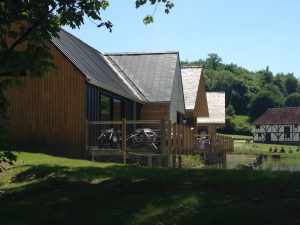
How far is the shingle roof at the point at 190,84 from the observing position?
3706 centimetres

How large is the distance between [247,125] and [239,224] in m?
110

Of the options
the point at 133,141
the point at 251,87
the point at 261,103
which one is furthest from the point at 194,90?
the point at 251,87

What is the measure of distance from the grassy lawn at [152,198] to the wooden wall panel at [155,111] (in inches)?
635

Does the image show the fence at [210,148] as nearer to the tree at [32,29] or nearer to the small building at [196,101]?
the small building at [196,101]

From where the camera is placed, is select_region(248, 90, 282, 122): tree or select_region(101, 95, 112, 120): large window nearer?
select_region(101, 95, 112, 120): large window

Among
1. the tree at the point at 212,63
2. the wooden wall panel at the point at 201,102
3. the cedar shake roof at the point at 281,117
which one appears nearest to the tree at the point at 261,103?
the cedar shake roof at the point at 281,117

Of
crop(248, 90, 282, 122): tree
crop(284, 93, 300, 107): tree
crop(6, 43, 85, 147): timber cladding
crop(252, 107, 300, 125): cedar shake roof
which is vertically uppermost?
crop(284, 93, 300, 107): tree

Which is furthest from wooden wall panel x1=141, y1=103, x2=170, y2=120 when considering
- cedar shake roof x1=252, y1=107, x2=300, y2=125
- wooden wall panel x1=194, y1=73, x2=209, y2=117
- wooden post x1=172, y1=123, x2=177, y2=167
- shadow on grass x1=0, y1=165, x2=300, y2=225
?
cedar shake roof x1=252, y1=107, x2=300, y2=125

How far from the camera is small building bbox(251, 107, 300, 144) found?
9131 centimetres

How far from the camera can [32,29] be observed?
936 centimetres

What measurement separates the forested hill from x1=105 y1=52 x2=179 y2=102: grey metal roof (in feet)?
277

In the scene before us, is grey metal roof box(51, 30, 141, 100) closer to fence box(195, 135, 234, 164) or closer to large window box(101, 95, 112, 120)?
large window box(101, 95, 112, 120)

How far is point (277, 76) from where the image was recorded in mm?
184500

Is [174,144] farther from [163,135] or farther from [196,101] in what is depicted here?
[196,101]
